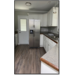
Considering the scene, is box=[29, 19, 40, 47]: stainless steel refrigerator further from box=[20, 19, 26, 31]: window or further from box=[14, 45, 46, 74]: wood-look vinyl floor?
box=[14, 45, 46, 74]: wood-look vinyl floor

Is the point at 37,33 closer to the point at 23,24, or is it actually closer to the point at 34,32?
the point at 34,32

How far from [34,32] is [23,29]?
3.93 ft

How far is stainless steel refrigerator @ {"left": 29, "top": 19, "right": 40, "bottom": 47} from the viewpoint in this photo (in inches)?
153

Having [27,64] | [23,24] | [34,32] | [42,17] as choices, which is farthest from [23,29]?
[27,64]

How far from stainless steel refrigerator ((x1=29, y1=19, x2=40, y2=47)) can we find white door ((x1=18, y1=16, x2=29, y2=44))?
0.93 metres

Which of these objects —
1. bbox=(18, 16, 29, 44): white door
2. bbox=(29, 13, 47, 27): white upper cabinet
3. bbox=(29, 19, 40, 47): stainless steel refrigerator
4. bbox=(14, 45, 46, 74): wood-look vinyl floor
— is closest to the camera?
bbox=(14, 45, 46, 74): wood-look vinyl floor

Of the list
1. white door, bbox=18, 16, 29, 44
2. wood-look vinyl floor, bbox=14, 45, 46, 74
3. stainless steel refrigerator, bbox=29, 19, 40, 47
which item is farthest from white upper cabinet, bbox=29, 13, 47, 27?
wood-look vinyl floor, bbox=14, 45, 46, 74

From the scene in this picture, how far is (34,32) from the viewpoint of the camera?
3979 mm

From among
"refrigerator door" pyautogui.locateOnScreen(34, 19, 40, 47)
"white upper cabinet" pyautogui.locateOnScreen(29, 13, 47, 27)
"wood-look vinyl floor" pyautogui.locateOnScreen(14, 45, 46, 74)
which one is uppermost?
"white upper cabinet" pyautogui.locateOnScreen(29, 13, 47, 27)

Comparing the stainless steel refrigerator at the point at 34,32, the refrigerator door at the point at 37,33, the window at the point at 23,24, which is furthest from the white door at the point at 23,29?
the refrigerator door at the point at 37,33

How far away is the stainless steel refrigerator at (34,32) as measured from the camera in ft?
12.8
